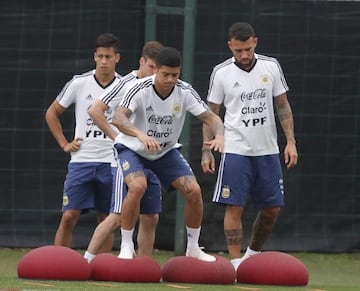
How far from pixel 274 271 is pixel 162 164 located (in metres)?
1.30

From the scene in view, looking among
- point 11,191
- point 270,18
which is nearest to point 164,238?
point 11,191

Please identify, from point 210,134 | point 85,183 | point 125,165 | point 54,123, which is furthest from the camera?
point 54,123

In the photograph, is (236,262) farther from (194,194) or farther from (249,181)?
(194,194)

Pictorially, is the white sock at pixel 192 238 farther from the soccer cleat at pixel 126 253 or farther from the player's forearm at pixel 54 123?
the player's forearm at pixel 54 123

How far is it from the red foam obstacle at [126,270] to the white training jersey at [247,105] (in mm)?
1724

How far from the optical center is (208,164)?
10.9 meters

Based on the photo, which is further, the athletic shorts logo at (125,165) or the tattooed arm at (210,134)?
the tattooed arm at (210,134)

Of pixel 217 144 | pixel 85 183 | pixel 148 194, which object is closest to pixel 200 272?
pixel 217 144

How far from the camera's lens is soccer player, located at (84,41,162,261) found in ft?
36.0

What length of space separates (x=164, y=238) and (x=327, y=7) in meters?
3.01

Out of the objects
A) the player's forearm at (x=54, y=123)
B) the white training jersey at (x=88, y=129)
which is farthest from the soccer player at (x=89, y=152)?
the player's forearm at (x=54, y=123)

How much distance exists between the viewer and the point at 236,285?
→ 10055 millimetres

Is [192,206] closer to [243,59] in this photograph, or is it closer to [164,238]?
[243,59]

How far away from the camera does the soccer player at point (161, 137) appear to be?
10.2 metres
